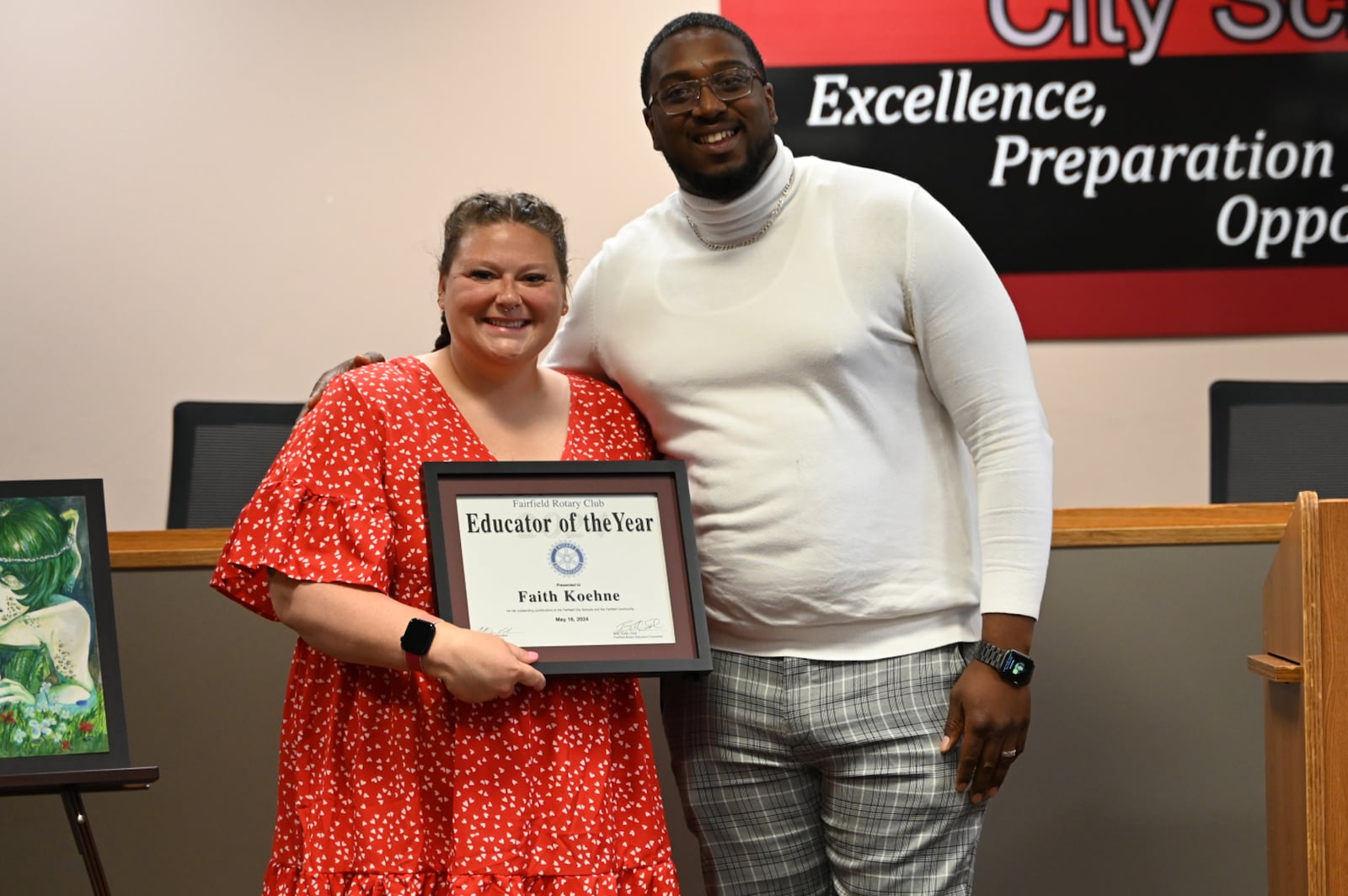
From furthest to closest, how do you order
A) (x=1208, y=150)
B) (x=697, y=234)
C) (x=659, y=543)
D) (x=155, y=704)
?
(x=1208, y=150) → (x=155, y=704) → (x=697, y=234) → (x=659, y=543)

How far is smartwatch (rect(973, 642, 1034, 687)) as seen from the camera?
1500mm

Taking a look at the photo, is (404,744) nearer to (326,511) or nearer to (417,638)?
(417,638)

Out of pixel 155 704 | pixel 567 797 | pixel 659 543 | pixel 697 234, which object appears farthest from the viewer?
pixel 155 704

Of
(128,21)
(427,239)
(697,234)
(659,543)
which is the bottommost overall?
(659,543)

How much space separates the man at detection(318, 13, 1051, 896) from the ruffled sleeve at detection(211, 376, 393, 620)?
14.5 inches

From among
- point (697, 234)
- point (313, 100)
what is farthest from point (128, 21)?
point (697, 234)

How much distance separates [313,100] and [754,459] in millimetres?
3254

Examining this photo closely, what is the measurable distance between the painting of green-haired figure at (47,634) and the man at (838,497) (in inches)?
30.1

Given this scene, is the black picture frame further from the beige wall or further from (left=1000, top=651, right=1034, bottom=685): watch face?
the beige wall

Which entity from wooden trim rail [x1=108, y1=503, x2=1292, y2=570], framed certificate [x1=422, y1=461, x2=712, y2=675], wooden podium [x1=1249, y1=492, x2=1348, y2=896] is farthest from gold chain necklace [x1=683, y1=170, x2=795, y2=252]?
wooden trim rail [x1=108, y1=503, x2=1292, y2=570]

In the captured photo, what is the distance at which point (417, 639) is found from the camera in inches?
52.6

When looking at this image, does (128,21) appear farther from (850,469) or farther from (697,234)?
(850,469)

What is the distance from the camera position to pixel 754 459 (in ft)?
5.09

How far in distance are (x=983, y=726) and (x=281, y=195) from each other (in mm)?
3461
